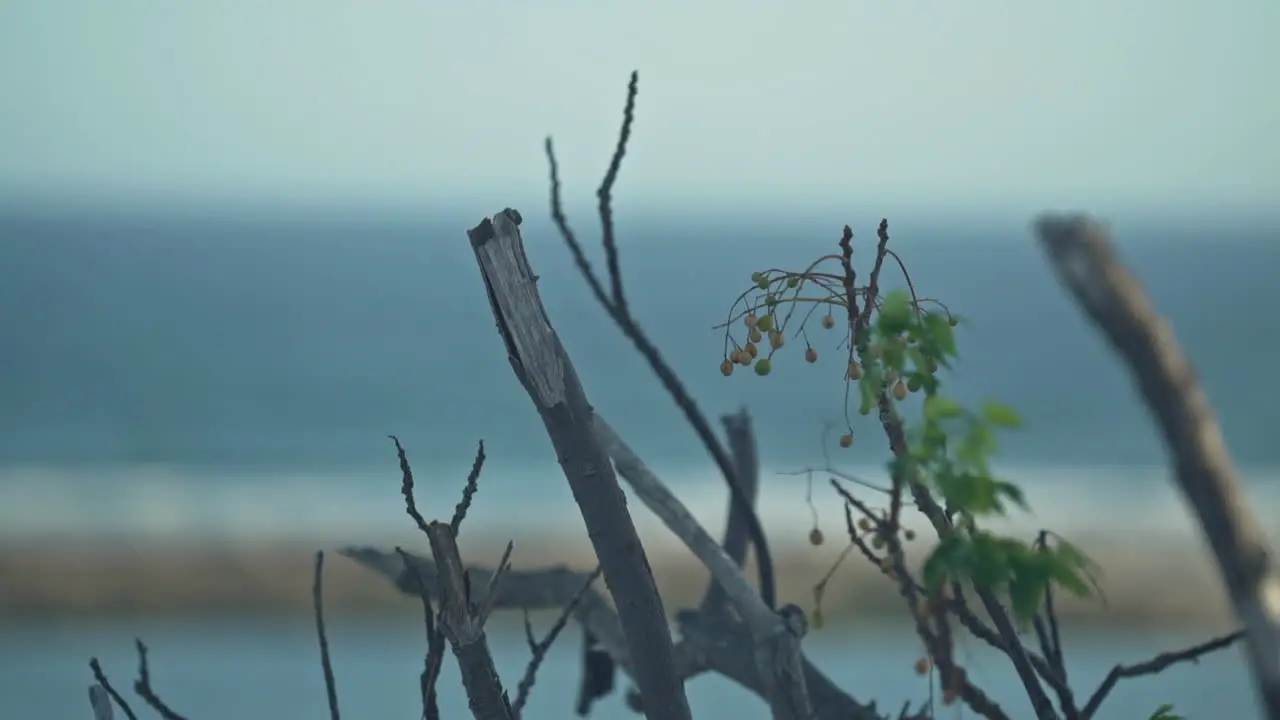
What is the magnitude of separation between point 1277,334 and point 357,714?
2284 centimetres

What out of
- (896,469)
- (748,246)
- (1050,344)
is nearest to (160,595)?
(896,469)

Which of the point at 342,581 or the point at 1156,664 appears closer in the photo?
the point at 1156,664

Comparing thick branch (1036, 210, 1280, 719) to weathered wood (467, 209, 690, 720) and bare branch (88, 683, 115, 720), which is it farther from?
bare branch (88, 683, 115, 720)

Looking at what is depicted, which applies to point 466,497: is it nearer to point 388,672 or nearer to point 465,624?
point 465,624

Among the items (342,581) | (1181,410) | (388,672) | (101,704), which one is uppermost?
(342,581)

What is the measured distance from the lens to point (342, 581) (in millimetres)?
8797

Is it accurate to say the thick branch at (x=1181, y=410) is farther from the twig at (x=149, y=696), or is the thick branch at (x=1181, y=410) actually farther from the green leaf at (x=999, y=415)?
the twig at (x=149, y=696)

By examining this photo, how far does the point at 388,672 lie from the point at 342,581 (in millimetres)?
2477

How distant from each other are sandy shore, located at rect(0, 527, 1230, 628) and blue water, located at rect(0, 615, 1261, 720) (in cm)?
32

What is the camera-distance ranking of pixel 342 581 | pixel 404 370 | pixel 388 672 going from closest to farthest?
1. pixel 388 672
2. pixel 342 581
3. pixel 404 370

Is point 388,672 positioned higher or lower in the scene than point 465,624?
lower

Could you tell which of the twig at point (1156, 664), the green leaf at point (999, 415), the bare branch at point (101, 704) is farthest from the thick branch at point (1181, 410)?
the bare branch at point (101, 704)

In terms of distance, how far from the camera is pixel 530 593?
1.36 metres

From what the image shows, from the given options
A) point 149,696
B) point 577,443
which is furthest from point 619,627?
point 577,443
